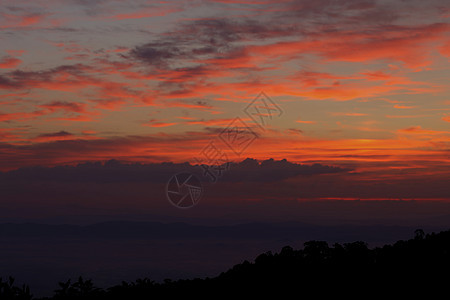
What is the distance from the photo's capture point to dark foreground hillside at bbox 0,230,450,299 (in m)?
82.4

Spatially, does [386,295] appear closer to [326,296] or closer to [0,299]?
[326,296]

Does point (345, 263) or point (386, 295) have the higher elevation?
point (345, 263)

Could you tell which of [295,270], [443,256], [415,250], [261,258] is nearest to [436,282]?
[443,256]

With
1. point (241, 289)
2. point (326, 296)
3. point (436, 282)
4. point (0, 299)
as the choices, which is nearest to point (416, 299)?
point (436, 282)

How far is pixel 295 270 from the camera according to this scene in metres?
104

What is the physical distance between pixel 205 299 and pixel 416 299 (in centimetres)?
3383

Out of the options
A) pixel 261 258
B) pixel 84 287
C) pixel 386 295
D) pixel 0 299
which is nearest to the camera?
pixel 0 299

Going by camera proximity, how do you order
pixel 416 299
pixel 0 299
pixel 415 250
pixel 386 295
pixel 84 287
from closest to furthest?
pixel 0 299 → pixel 416 299 → pixel 386 295 → pixel 84 287 → pixel 415 250

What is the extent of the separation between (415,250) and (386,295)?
24.0 meters

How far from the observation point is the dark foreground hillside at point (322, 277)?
82438mm

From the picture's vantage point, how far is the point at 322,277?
318 ft

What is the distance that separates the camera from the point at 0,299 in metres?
66.7

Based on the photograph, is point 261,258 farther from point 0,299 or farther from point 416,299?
point 0,299

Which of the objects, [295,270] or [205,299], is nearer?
[205,299]
